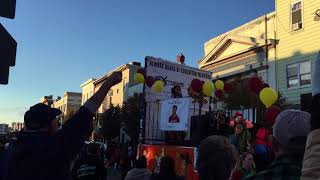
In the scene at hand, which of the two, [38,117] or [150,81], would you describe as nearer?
[38,117]

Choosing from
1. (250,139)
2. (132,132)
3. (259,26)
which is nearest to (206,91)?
(250,139)

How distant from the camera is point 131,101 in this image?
41.5 metres

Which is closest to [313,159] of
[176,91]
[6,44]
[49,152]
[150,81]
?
[49,152]

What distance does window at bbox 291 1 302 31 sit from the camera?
25178 mm

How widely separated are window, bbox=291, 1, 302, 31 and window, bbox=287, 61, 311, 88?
2.07 metres

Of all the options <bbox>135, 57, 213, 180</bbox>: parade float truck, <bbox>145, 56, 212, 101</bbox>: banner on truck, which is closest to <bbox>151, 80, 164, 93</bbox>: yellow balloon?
<bbox>135, 57, 213, 180</bbox>: parade float truck

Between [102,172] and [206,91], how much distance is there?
7.05 m

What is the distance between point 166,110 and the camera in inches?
513

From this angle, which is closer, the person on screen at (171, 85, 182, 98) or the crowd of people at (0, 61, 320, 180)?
the crowd of people at (0, 61, 320, 180)

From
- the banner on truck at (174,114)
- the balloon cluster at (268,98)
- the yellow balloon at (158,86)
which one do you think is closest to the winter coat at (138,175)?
the balloon cluster at (268,98)

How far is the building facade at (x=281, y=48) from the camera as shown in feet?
79.9

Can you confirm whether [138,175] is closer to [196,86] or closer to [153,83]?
[153,83]

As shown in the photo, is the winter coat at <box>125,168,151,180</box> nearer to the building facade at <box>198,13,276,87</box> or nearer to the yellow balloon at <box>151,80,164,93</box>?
the yellow balloon at <box>151,80,164,93</box>

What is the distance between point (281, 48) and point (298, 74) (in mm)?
2217
